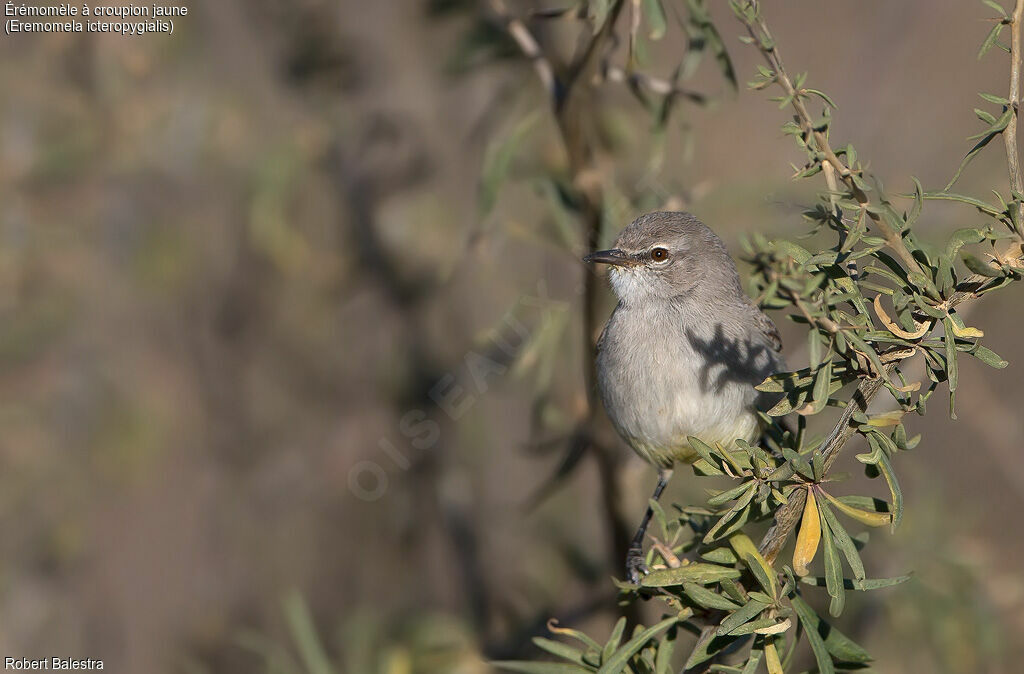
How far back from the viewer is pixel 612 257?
8.75 feet

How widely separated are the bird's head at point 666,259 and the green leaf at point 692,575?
4.12 ft

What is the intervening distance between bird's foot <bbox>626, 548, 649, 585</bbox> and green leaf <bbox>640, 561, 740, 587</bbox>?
102 cm

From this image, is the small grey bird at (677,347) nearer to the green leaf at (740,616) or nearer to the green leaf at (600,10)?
the green leaf at (600,10)

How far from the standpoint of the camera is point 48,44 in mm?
3770

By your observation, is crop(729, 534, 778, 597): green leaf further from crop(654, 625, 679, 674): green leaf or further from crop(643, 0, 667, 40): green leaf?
crop(643, 0, 667, 40): green leaf

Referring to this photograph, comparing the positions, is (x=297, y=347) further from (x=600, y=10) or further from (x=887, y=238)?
(x=887, y=238)

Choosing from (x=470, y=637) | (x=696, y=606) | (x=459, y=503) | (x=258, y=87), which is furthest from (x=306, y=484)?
(x=696, y=606)

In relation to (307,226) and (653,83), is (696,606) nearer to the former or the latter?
(653,83)

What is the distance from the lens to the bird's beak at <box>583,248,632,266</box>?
8.59ft

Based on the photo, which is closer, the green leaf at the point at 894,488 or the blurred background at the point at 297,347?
the green leaf at the point at 894,488

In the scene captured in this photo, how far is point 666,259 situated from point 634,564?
0.89 m

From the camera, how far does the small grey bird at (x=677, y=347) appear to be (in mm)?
2463

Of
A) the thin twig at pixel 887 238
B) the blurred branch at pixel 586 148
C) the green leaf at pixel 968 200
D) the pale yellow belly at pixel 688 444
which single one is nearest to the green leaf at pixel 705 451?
the thin twig at pixel 887 238

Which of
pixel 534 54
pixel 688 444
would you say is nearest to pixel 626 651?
pixel 688 444
